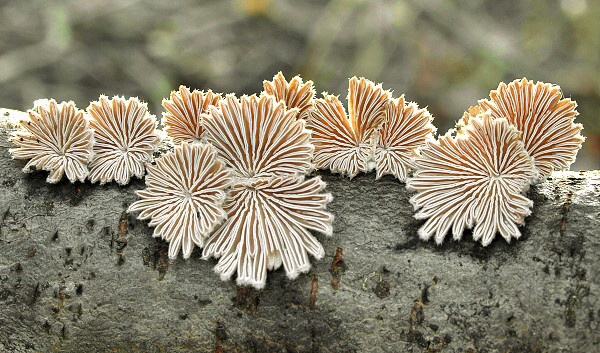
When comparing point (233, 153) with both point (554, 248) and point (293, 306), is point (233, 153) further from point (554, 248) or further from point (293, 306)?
point (554, 248)

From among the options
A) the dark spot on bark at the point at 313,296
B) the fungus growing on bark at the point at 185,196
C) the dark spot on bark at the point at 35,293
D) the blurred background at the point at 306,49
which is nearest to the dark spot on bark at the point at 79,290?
the dark spot on bark at the point at 35,293

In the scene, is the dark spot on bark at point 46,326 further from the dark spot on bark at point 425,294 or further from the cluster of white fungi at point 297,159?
the dark spot on bark at point 425,294

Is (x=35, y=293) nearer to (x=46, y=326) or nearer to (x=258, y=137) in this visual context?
(x=46, y=326)

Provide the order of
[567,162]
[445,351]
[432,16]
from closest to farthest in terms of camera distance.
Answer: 1. [445,351]
2. [567,162]
3. [432,16]

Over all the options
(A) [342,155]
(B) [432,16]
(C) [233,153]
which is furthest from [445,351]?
(B) [432,16]

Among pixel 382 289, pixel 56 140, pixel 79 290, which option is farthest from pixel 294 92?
pixel 79 290
